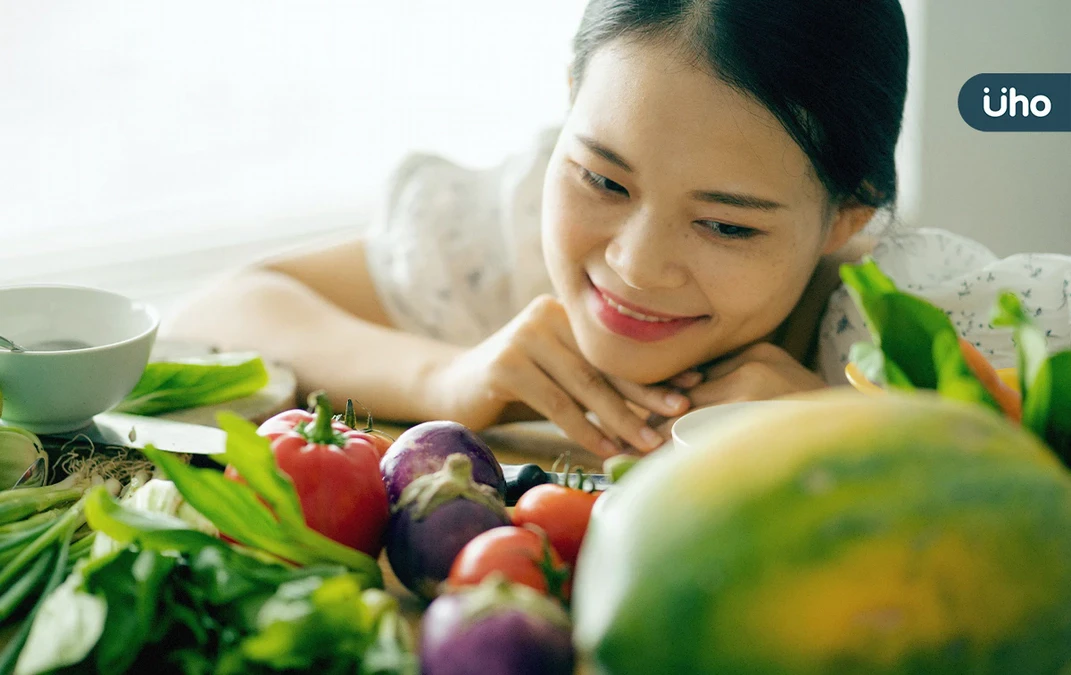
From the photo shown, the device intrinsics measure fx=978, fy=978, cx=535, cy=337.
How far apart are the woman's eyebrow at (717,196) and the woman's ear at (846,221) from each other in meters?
0.14

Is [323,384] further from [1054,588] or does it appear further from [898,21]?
[1054,588]

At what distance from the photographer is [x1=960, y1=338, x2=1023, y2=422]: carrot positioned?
1.45ft

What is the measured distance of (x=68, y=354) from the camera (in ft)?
2.26

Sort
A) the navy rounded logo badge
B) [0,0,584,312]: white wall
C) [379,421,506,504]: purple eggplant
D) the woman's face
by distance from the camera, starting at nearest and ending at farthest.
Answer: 1. [379,421,506,504]: purple eggplant
2. the woman's face
3. [0,0,584,312]: white wall
4. the navy rounded logo badge

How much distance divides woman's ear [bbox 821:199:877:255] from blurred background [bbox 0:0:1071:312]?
53.1 inches

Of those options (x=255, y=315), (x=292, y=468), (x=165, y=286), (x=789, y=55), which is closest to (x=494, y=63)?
(x=165, y=286)

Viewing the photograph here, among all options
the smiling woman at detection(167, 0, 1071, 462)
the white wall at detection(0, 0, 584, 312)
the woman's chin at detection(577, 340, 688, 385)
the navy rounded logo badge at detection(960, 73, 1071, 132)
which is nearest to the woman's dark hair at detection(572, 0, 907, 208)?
the smiling woman at detection(167, 0, 1071, 462)

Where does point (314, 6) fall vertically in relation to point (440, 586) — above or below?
above

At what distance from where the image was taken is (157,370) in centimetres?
84

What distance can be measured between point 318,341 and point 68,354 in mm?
571

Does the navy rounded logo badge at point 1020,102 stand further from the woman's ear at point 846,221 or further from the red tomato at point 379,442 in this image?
the red tomato at point 379,442

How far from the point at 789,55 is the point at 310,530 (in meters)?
0.60

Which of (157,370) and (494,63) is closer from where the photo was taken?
(157,370)

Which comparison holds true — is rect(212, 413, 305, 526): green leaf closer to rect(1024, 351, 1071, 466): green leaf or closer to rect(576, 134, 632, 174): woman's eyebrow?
rect(1024, 351, 1071, 466): green leaf
